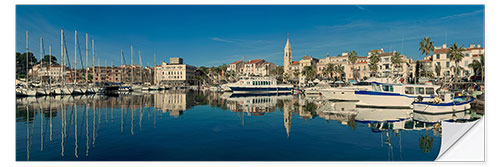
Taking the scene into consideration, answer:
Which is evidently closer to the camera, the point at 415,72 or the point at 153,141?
the point at 153,141

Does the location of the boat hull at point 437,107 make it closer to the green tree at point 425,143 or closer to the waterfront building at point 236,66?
the green tree at point 425,143

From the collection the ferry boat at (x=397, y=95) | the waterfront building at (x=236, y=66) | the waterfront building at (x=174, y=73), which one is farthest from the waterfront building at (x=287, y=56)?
the ferry boat at (x=397, y=95)

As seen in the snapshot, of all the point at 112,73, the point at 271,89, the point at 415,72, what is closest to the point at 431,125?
the point at 271,89

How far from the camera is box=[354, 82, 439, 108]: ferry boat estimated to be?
22625 mm

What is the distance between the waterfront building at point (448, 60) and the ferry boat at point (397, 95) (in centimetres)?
3413

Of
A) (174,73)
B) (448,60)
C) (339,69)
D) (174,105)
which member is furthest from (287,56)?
(174,105)

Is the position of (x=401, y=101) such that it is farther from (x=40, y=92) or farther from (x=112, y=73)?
(x=112, y=73)

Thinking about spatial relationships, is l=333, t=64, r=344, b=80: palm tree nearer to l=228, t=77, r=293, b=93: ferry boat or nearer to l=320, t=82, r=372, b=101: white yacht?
l=228, t=77, r=293, b=93: ferry boat

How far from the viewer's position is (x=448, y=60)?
55219 mm

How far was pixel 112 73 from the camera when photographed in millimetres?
116188

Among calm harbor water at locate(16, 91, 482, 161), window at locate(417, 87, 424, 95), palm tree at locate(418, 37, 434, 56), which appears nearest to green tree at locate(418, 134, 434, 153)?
calm harbor water at locate(16, 91, 482, 161)

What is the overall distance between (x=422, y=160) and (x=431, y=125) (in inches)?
304

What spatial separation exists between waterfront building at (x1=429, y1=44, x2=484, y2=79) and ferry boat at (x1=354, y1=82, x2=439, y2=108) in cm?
3413

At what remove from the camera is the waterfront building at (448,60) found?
50.9 meters
